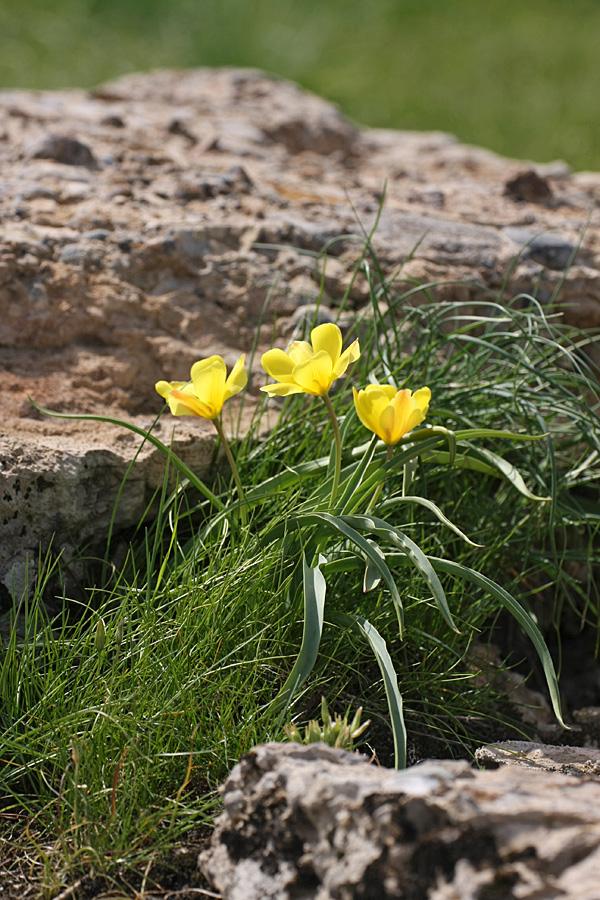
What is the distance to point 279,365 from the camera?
1.44 m

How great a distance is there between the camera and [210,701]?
4.66ft

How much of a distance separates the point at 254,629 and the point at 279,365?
1.58 feet

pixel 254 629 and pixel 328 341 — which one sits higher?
pixel 328 341

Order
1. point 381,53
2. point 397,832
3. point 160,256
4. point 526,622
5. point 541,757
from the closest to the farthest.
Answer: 1. point 397,832
2. point 526,622
3. point 541,757
4. point 160,256
5. point 381,53

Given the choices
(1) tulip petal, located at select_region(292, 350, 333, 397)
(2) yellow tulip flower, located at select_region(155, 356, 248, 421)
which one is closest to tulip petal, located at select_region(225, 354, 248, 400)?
(2) yellow tulip flower, located at select_region(155, 356, 248, 421)

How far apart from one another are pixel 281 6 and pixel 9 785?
28.5 ft

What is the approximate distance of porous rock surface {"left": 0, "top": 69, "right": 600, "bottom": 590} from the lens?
1760 mm

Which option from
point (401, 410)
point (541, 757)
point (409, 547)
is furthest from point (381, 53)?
point (541, 757)

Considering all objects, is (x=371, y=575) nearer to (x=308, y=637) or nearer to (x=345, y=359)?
(x=308, y=637)

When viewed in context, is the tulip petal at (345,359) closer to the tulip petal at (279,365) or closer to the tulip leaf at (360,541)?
the tulip petal at (279,365)

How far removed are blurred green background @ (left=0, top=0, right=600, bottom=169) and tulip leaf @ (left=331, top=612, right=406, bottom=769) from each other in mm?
5700

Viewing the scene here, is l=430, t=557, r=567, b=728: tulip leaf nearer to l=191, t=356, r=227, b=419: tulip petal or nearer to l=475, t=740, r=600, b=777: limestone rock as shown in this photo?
l=475, t=740, r=600, b=777: limestone rock

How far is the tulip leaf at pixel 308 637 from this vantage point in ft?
4.26

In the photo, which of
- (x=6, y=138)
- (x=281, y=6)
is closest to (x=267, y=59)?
(x=281, y=6)
